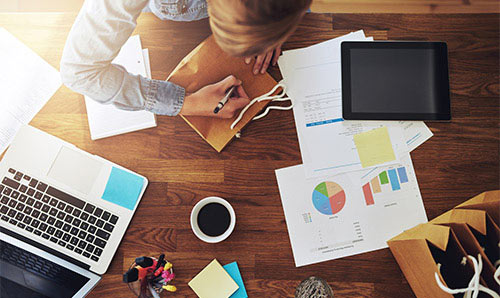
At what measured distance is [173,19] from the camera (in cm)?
98

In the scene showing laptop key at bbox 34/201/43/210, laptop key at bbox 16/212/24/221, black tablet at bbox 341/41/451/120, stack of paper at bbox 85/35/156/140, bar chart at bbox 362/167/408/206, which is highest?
black tablet at bbox 341/41/451/120

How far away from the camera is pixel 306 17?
3.23ft

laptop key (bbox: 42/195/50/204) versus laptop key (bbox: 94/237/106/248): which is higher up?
laptop key (bbox: 42/195/50/204)

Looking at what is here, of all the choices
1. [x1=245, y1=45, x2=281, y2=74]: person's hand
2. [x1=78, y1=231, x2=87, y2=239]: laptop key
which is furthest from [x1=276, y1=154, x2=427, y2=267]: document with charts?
[x1=78, y1=231, x2=87, y2=239]: laptop key

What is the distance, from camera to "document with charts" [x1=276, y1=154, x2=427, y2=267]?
899 millimetres

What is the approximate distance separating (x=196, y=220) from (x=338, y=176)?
0.38 metres

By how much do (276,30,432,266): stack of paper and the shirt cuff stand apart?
288 mm

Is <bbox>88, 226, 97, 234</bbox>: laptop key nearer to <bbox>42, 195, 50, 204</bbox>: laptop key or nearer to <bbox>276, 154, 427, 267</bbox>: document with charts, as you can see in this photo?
<bbox>42, 195, 50, 204</bbox>: laptop key

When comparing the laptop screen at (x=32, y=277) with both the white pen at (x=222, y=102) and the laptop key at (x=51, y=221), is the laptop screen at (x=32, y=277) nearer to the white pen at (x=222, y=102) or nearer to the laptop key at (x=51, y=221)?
the laptop key at (x=51, y=221)

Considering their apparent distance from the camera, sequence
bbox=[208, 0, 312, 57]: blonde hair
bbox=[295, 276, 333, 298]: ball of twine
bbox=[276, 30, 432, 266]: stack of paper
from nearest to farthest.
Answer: bbox=[208, 0, 312, 57]: blonde hair
bbox=[295, 276, 333, 298]: ball of twine
bbox=[276, 30, 432, 266]: stack of paper

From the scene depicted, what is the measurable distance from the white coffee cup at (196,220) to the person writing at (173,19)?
22cm

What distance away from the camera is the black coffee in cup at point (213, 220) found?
88cm

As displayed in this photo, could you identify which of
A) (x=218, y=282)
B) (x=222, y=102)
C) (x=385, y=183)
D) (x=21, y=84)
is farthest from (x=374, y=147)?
(x=21, y=84)

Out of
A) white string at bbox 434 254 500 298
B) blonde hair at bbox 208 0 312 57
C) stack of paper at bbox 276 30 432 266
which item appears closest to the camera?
blonde hair at bbox 208 0 312 57
